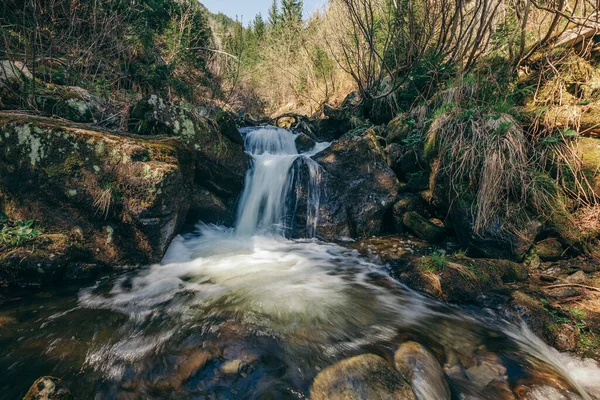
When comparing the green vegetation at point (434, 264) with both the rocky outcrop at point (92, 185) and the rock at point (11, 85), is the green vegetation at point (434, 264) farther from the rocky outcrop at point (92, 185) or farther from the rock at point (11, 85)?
the rock at point (11, 85)

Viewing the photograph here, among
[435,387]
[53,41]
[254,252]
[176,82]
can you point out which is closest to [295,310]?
[435,387]

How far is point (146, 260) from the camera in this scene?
3.37 metres

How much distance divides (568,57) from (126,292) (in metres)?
6.62

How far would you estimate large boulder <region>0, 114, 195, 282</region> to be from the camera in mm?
2932

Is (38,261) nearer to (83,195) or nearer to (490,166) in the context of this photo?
(83,195)

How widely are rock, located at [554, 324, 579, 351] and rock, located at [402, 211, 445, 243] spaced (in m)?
1.96

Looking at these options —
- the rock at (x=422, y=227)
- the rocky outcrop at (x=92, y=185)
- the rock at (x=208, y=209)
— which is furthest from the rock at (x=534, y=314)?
the rock at (x=208, y=209)

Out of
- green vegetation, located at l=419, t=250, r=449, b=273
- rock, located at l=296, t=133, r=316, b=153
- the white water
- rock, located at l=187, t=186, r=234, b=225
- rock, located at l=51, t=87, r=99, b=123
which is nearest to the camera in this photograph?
the white water

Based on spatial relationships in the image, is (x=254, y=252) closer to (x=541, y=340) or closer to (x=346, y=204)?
(x=346, y=204)

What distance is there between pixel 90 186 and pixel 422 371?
12.9 feet

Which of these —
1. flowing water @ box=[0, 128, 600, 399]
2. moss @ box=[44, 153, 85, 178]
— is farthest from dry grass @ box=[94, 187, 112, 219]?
flowing water @ box=[0, 128, 600, 399]

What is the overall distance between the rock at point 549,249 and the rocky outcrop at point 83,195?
4893mm

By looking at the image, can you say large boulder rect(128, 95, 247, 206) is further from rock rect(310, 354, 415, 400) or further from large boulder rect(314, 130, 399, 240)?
rock rect(310, 354, 415, 400)

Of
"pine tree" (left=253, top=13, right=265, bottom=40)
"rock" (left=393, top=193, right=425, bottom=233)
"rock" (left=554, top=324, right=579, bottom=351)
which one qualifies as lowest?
"rock" (left=554, top=324, right=579, bottom=351)
